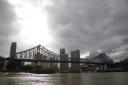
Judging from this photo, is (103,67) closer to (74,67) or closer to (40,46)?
(74,67)

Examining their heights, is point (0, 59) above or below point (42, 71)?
above

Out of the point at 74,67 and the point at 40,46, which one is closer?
the point at 40,46

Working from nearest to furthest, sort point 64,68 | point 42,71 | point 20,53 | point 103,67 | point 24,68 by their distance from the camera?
point 42,71, point 20,53, point 24,68, point 103,67, point 64,68

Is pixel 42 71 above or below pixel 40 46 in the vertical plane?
below

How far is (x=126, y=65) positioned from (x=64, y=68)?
60.8 m

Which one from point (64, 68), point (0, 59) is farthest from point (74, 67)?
point (0, 59)

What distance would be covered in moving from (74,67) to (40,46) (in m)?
73.6

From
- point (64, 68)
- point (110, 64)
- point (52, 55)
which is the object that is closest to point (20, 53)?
point (52, 55)

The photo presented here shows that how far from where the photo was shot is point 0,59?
337ft

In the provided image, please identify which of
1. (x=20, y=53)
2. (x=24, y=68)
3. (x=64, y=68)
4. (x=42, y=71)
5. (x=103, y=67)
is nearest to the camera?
(x=42, y=71)

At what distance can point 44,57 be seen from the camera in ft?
382

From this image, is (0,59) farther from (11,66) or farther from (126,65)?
(126,65)

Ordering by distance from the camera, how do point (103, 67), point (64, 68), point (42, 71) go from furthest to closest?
point (64, 68) < point (103, 67) < point (42, 71)

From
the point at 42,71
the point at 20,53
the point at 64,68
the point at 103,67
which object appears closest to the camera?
the point at 42,71
